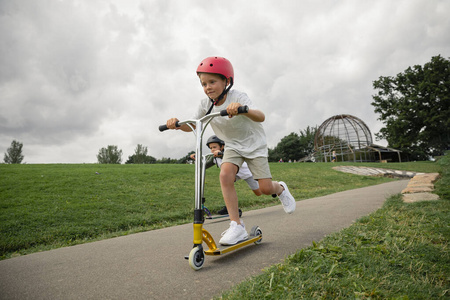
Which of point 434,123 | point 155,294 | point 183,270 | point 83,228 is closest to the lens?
point 155,294

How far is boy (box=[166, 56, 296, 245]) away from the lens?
9.98 feet

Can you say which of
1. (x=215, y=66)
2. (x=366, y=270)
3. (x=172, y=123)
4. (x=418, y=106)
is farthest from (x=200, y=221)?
(x=418, y=106)

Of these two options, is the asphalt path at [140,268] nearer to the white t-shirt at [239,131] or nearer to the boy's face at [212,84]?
the white t-shirt at [239,131]

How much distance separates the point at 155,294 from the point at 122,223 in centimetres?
381

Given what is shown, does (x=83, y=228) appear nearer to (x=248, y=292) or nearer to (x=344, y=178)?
(x=248, y=292)

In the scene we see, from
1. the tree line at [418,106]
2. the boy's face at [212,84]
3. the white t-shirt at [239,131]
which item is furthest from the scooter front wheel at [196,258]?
the tree line at [418,106]

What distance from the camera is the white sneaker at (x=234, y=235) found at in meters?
2.93

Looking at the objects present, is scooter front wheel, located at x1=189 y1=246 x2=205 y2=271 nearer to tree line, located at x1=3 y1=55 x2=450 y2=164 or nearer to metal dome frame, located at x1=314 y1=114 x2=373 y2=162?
tree line, located at x1=3 y1=55 x2=450 y2=164

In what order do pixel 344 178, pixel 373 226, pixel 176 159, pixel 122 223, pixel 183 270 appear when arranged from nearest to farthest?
1. pixel 183 270
2. pixel 373 226
3. pixel 122 223
4. pixel 344 178
5. pixel 176 159

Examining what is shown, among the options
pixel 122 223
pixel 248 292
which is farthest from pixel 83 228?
pixel 248 292

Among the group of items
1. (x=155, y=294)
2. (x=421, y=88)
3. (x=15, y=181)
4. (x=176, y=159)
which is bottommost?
(x=155, y=294)

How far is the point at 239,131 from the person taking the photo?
3430 millimetres

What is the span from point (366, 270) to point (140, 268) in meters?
1.89

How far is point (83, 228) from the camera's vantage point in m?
4.94
